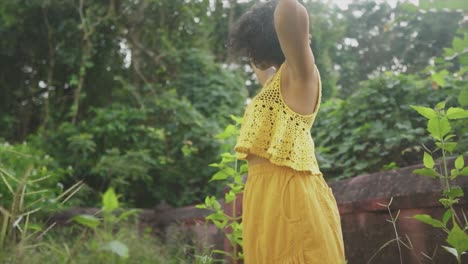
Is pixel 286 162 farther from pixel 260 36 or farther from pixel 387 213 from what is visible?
pixel 387 213

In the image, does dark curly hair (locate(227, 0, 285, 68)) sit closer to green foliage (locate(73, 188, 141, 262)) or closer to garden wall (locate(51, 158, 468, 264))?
garden wall (locate(51, 158, 468, 264))

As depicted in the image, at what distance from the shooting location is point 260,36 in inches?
71.6

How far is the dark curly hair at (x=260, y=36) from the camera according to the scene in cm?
180

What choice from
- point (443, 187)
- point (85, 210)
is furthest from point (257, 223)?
point (85, 210)

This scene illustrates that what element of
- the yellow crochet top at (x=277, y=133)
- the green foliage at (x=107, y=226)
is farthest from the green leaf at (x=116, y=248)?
the yellow crochet top at (x=277, y=133)

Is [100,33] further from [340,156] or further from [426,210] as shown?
[426,210]

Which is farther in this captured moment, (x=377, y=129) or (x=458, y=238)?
(x=377, y=129)

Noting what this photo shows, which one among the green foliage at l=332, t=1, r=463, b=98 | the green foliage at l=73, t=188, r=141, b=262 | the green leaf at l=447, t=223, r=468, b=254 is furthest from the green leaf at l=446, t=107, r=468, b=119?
the green foliage at l=332, t=1, r=463, b=98

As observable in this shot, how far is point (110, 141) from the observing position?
561cm

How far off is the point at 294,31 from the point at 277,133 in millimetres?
341

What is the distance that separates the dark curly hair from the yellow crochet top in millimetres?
102

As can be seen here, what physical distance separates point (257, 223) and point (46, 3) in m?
5.48

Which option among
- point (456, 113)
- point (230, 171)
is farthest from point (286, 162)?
point (230, 171)

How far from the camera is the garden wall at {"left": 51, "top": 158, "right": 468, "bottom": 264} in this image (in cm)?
187
